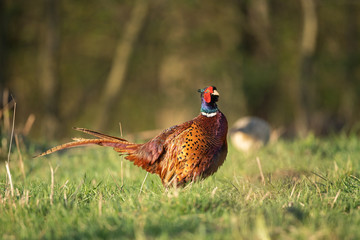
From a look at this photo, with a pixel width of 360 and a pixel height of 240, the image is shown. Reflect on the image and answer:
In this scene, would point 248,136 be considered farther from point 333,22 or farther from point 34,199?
point 333,22

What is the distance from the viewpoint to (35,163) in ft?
20.7

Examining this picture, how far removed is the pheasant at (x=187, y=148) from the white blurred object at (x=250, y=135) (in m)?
3.10

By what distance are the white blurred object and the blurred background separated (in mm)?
3411

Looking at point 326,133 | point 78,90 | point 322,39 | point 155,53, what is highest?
point 322,39

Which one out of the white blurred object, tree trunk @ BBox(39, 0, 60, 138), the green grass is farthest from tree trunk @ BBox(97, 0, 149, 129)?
the green grass

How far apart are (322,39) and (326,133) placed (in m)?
4.66

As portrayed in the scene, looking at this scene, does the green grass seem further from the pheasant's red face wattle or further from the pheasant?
the pheasant's red face wattle

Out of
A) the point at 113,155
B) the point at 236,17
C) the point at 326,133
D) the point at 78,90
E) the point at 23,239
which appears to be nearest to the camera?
the point at 23,239

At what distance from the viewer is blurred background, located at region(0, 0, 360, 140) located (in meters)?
11.8

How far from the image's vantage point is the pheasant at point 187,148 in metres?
3.67

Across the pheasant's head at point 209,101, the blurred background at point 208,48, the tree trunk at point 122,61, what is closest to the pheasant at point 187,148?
the pheasant's head at point 209,101

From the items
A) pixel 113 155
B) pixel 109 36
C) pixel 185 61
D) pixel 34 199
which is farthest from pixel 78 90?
pixel 34 199

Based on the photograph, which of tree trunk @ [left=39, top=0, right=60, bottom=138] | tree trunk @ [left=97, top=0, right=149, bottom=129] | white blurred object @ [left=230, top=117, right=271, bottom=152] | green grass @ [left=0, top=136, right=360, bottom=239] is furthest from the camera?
tree trunk @ [left=97, top=0, right=149, bottom=129]

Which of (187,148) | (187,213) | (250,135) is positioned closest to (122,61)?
(250,135)
